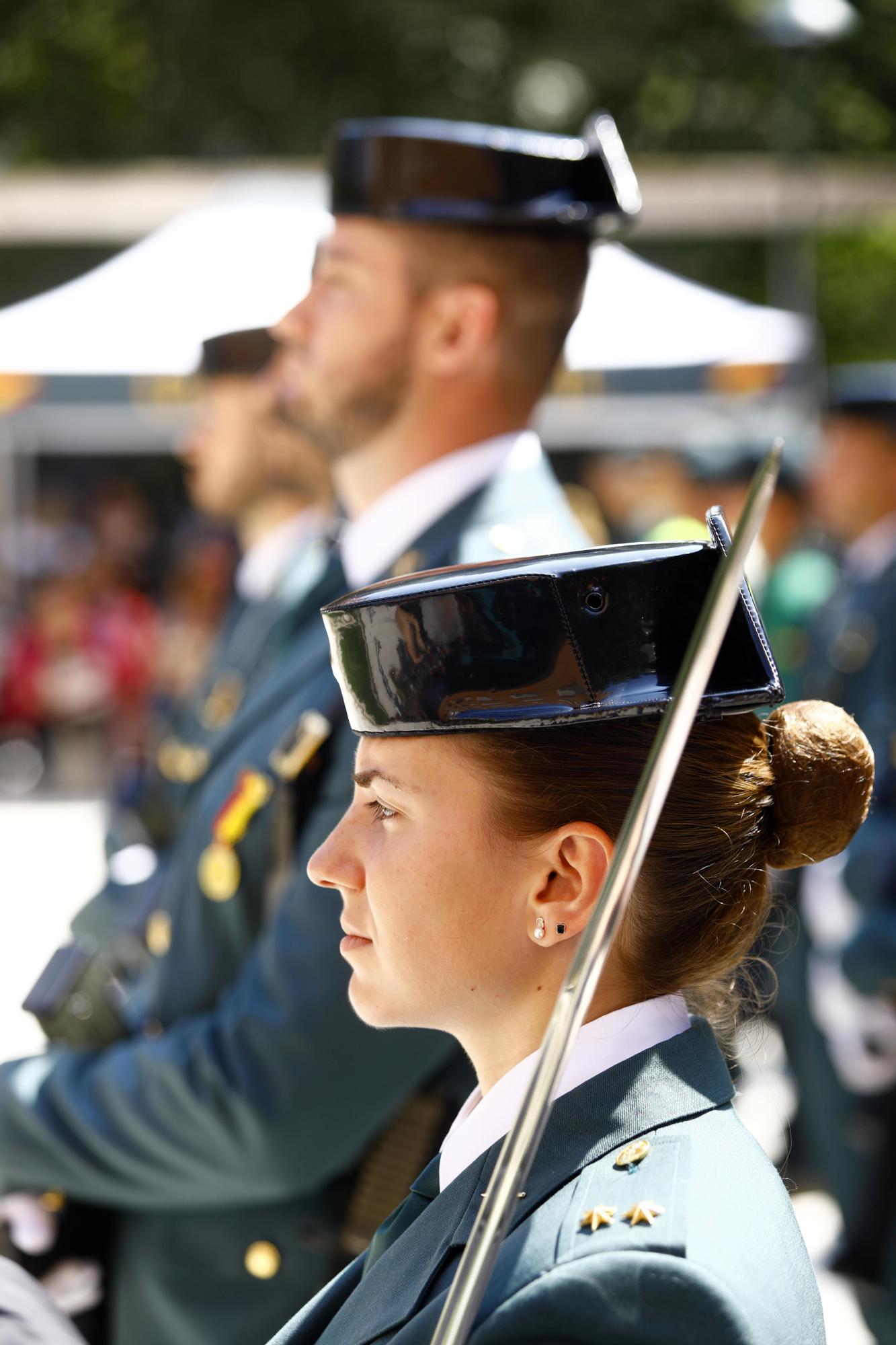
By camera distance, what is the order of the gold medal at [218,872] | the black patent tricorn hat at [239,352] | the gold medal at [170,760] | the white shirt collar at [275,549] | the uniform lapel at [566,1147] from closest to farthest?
1. the uniform lapel at [566,1147]
2. the gold medal at [218,872]
3. the gold medal at [170,760]
4. the black patent tricorn hat at [239,352]
5. the white shirt collar at [275,549]

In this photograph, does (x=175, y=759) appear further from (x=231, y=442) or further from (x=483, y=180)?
(x=483, y=180)

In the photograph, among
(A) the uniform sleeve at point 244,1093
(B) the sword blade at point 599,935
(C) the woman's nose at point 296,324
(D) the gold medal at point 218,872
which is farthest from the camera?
(C) the woman's nose at point 296,324

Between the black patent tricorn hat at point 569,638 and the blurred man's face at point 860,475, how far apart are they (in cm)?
412

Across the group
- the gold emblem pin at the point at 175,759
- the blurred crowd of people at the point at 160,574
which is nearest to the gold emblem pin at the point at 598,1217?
the gold emblem pin at the point at 175,759

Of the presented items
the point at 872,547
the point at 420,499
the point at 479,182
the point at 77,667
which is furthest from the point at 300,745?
the point at 77,667

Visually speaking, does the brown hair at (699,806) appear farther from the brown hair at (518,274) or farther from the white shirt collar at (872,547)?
the white shirt collar at (872,547)

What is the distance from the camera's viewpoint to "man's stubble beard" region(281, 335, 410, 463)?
228cm

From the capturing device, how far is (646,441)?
13.1 m

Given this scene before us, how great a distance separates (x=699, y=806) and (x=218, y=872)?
107cm

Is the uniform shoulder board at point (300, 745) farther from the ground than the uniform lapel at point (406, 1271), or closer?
farther from the ground

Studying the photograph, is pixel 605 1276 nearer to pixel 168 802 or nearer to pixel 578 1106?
pixel 578 1106

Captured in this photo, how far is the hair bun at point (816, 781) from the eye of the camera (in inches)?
54.1

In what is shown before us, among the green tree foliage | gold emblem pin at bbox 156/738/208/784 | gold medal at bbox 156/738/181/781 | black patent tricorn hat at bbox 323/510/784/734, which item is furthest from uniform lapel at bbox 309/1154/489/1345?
the green tree foliage

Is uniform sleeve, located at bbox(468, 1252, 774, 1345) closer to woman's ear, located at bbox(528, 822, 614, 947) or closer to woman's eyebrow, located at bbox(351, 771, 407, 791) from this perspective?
woman's ear, located at bbox(528, 822, 614, 947)
